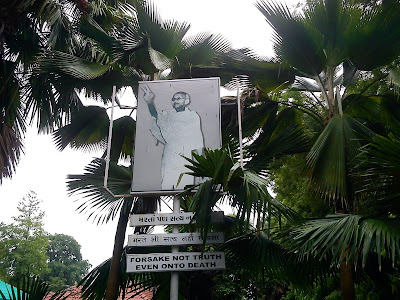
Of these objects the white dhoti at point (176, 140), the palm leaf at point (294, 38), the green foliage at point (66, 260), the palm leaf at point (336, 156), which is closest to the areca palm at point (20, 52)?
the white dhoti at point (176, 140)

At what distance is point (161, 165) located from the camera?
222 inches

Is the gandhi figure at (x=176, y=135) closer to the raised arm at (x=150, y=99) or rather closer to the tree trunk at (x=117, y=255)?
the raised arm at (x=150, y=99)

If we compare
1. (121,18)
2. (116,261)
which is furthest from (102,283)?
(121,18)

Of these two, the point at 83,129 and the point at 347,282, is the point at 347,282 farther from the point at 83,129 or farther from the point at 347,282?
the point at 83,129

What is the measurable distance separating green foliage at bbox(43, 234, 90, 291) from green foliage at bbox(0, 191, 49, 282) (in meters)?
11.3

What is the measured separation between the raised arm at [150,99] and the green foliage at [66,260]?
4135 centimetres

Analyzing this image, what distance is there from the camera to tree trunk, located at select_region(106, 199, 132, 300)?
5840 millimetres

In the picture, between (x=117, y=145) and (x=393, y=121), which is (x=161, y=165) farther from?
(x=393, y=121)

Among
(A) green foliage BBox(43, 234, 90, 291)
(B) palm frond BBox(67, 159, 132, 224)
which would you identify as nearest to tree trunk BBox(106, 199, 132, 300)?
(B) palm frond BBox(67, 159, 132, 224)

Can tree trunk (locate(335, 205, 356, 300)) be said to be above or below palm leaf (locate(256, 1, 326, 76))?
below

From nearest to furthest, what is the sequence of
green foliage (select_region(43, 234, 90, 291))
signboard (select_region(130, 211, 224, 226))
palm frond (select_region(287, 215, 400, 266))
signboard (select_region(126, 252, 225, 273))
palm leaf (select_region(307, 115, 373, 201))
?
palm frond (select_region(287, 215, 400, 266))
signboard (select_region(126, 252, 225, 273))
palm leaf (select_region(307, 115, 373, 201))
signboard (select_region(130, 211, 224, 226))
green foliage (select_region(43, 234, 90, 291))

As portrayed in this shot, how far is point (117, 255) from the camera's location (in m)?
6.18

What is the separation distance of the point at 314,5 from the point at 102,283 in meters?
5.03

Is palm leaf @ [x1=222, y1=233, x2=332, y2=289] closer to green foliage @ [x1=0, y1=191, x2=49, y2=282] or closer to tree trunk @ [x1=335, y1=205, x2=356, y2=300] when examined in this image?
tree trunk @ [x1=335, y1=205, x2=356, y2=300]
